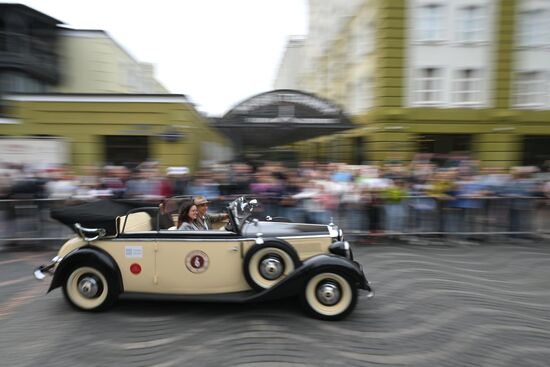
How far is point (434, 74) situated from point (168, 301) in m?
14.6

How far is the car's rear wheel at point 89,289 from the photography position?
4927mm

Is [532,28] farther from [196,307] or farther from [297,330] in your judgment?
[196,307]

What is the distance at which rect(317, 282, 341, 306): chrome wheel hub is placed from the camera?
186 inches

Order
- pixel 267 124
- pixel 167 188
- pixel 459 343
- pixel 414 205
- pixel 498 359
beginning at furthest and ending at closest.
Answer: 1. pixel 267 124
2. pixel 167 188
3. pixel 414 205
4. pixel 459 343
5. pixel 498 359

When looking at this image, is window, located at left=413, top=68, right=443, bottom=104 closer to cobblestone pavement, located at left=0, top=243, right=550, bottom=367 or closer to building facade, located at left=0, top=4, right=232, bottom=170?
building facade, located at left=0, top=4, right=232, bottom=170

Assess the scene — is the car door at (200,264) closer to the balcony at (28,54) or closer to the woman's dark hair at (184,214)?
the woman's dark hair at (184,214)

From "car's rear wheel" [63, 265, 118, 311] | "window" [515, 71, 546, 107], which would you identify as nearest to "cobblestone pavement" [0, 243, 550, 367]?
"car's rear wheel" [63, 265, 118, 311]

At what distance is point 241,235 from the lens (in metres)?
4.90

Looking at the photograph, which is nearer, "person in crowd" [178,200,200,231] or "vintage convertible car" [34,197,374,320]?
"vintage convertible car" [34,197,374,320]

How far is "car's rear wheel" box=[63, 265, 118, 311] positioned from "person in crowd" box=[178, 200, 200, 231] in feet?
3.46

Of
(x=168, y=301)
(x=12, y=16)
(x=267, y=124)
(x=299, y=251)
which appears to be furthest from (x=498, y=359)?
(x=12, y=16)

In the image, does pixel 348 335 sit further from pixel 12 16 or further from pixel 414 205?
pixel 12 16

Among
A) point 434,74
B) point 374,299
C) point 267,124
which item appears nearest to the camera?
point 374,299

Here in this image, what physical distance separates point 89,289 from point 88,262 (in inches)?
12.9
